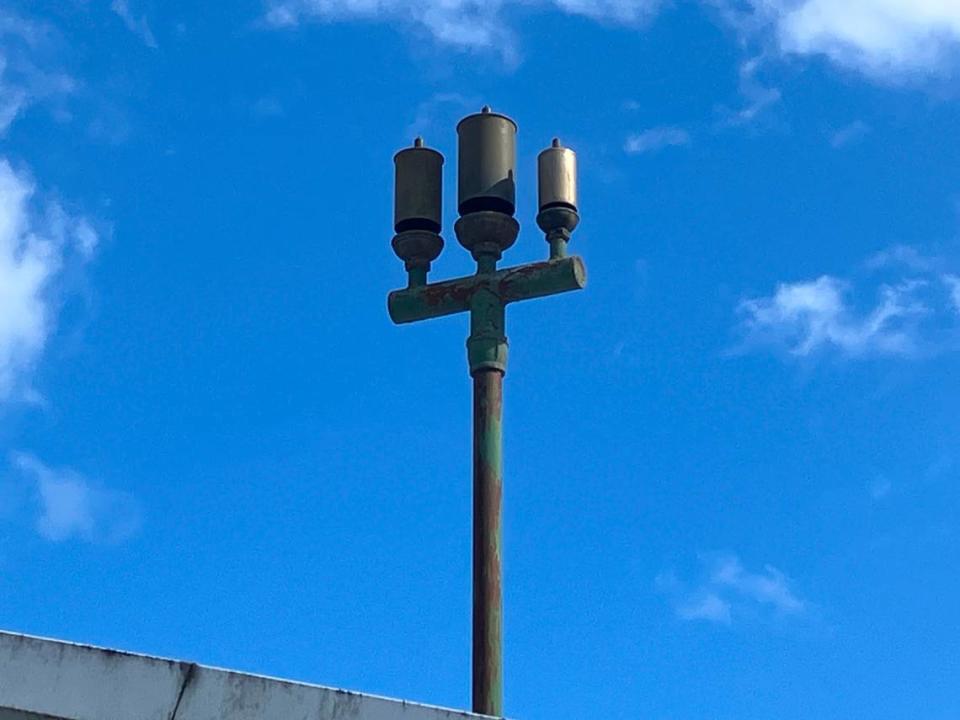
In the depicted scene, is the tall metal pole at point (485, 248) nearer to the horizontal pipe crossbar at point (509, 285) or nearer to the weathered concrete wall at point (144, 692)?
the horizontal pipe crossbar at point (509, 285)

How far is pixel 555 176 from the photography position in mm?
9039

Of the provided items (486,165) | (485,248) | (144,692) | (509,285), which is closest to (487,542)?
(509,285)

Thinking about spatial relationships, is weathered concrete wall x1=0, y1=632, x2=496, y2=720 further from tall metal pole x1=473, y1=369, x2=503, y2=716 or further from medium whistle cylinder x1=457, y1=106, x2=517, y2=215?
medium whistle cylinder x1=457, y1=106, x2=517, y2=215

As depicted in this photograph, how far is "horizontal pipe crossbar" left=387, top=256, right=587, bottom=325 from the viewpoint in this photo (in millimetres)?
8672

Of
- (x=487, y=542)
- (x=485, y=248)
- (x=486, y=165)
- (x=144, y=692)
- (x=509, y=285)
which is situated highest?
(x=486, y=165)

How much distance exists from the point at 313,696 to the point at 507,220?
4298 mm

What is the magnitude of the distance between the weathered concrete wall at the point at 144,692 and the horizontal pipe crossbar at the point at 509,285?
4016 millimetres

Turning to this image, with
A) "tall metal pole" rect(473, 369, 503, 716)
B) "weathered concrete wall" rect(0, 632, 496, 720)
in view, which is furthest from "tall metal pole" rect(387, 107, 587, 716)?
"weathered concrete wall" rect(0, 632, 496, 720)

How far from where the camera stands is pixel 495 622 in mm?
7789

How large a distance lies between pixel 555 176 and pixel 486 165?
1.62ft

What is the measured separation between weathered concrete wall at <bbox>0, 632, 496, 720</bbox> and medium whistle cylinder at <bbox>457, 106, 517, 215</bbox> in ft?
14.1

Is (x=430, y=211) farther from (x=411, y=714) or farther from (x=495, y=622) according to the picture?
(x=411, y=714)

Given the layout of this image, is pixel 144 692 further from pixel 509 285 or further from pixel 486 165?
pixel 486 165

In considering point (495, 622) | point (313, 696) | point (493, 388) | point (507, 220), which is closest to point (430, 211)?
point (507, 220)
